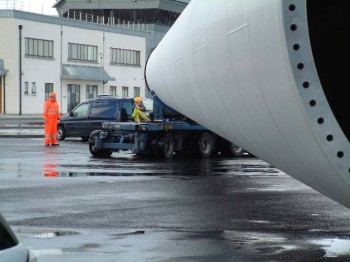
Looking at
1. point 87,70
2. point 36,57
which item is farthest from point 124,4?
point 36,57

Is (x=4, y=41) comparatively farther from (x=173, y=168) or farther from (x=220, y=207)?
(x=220, y=207)

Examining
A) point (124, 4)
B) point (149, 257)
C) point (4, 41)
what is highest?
point (124, 4)

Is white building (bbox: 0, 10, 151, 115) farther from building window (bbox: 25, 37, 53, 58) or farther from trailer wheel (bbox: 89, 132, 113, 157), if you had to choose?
trailer wheel (bbox: 89, 132, 113, 157)

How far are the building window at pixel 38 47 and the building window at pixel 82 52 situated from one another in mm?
3256

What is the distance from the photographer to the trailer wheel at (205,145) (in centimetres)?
2708

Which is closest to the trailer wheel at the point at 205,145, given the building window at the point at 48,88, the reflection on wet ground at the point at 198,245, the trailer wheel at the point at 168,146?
the trailer wheel at the point at 168,146

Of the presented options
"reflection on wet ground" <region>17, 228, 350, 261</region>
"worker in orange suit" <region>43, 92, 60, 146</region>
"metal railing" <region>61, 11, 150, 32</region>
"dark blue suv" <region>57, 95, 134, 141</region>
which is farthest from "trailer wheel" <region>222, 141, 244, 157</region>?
"metal railing" <region>61, 11, 150, 32</region>

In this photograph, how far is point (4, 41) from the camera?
72625 millimetres

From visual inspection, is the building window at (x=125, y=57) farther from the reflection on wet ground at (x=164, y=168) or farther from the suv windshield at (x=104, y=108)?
the reflection on wet ground at (x=164, y=168)

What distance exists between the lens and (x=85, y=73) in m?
81.1

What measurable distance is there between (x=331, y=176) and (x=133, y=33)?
81.8 m

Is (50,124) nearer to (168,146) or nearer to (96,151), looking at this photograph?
(96,151)

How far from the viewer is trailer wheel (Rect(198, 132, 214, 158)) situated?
27.1 meters

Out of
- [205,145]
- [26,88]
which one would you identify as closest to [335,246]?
[205,145]
